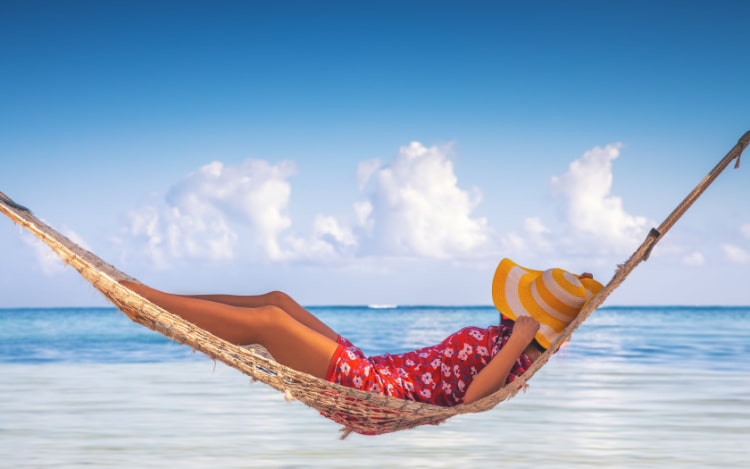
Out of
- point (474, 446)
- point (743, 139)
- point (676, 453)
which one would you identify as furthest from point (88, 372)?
point (743, 139)

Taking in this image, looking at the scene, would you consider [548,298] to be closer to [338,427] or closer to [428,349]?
[428,349]

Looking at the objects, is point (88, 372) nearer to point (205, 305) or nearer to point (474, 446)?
point (474, 446)

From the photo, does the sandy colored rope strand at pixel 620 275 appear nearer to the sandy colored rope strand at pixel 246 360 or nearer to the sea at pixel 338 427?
the sandy colored rope strand at pixel 246 360

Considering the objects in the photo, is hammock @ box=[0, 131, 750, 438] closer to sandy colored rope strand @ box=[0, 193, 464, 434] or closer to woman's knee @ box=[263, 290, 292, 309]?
sandy colored rope strand @ box=[0, 193, 464, 434]

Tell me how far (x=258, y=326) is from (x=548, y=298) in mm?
957

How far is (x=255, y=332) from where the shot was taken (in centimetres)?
280

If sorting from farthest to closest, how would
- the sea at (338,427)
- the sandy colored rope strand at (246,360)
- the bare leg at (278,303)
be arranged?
the sea at (338,427)
the bare leg at (278,303)
the sandy colored rope strand at (246,360)

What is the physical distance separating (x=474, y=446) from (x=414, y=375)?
5.69 ft

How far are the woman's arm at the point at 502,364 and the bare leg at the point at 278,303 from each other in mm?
519

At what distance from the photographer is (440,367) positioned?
2967 mm

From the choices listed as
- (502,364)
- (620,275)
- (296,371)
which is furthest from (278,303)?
(620,275)

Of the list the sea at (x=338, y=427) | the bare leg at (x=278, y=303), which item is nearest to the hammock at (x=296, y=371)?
the bare leg at (x=278, y=303)

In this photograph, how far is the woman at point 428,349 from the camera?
2.77 metres

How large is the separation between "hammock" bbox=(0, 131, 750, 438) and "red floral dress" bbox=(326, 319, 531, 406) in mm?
96
